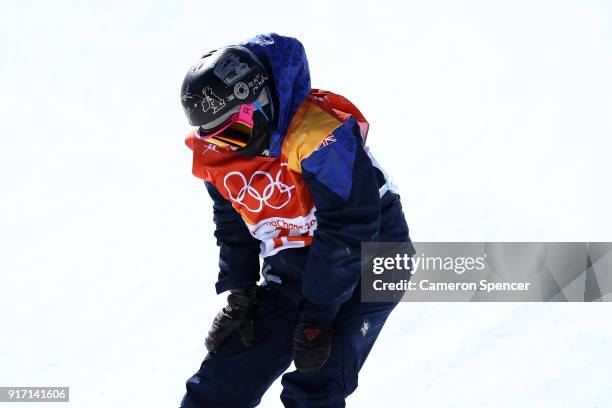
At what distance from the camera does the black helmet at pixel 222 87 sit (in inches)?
128

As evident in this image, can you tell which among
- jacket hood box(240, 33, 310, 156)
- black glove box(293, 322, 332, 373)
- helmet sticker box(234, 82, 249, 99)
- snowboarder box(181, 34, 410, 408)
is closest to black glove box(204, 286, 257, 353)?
snowboarder box(181, 34, 410, 408)

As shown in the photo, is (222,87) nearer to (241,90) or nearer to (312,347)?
(241,90)

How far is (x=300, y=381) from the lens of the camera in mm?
3486

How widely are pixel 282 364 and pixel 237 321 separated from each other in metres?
0.29

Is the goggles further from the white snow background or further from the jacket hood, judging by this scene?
the white snow background

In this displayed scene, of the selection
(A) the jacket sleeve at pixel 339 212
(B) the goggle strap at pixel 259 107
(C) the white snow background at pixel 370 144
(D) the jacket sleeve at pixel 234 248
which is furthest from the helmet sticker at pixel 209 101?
(C) the white snow background at pixel 370 144

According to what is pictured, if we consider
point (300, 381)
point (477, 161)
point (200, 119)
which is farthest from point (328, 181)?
point (477, 161)

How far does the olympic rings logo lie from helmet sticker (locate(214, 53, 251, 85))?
463 mm

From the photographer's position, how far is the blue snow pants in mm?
3453

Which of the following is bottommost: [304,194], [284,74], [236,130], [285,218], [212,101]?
[285,218]

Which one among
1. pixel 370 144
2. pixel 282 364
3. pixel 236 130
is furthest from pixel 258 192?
pixel 370 144

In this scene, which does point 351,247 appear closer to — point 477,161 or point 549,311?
point 549,311

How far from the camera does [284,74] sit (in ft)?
11.1

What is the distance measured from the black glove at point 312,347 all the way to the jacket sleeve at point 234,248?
1.91ft
